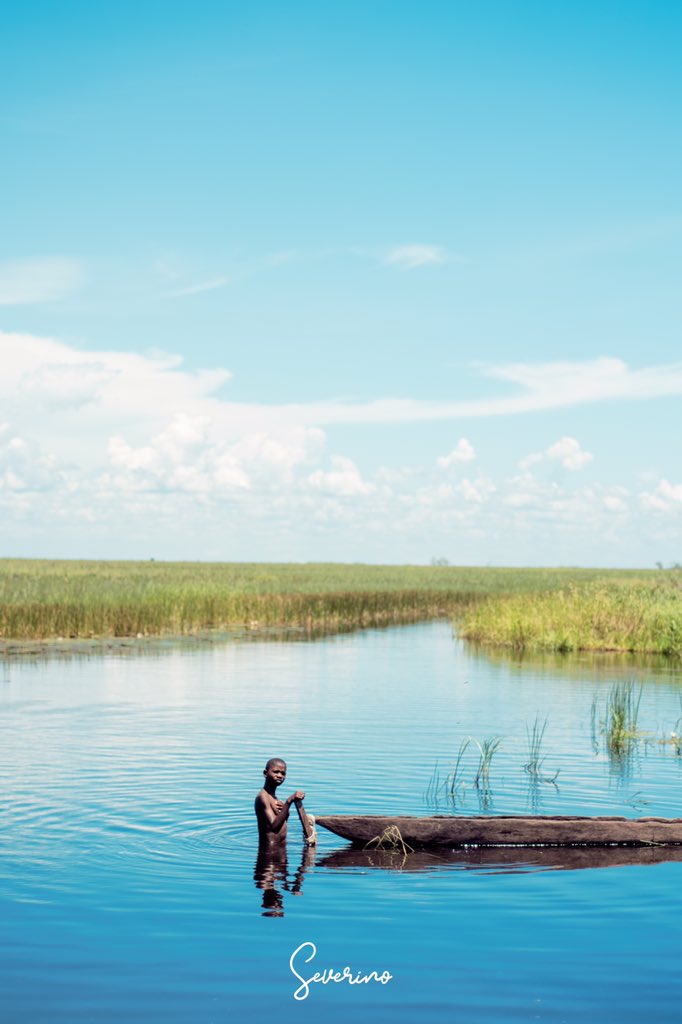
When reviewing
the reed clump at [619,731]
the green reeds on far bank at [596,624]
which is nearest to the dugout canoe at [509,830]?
the reed clump at [619,731]

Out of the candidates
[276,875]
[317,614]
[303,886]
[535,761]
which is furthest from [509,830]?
[317,614]

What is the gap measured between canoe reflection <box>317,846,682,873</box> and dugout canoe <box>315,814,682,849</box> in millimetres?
89

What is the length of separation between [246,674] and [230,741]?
1109cm

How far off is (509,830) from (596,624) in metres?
26.3

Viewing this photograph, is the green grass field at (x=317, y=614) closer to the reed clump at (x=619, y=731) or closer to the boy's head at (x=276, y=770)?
the reed clump at (x=619, y=731)

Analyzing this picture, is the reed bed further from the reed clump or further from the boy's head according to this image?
the boy's head

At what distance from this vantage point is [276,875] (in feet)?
40.3

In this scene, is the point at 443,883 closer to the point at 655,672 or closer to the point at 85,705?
the point at 85,705

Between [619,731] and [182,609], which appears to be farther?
[182,609]

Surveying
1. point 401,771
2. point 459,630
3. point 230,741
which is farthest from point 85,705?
point 459,630

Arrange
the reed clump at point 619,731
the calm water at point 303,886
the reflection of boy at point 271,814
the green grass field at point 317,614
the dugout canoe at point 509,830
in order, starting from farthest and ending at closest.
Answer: the green grass field at point 317,614 < the reed clump at point 619,731 < the reflection of boy at point 271,814 < the dugout canoe at point 509,830 < the calm water at point 303,886

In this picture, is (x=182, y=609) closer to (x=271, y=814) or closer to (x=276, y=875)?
(x=271, y=814)

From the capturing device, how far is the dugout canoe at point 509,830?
41.5ft

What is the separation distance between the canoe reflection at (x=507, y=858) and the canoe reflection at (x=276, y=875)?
29 cm
